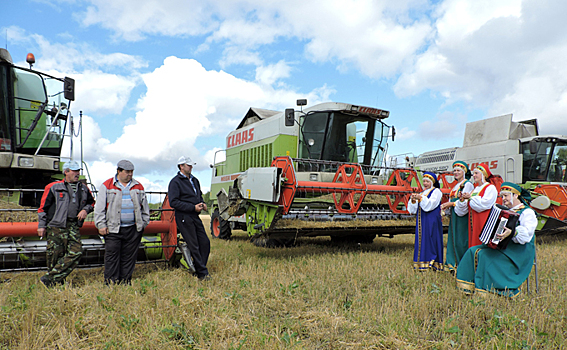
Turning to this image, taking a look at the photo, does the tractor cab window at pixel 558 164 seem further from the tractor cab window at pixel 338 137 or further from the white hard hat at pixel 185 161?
the white hard hat at pixel 185 161

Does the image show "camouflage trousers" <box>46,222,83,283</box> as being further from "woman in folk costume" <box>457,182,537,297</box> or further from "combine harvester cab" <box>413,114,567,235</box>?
"combine harvester cab" <box>413,114,567,235</box>

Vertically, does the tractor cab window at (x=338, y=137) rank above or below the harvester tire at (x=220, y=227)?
above

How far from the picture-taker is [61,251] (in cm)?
446

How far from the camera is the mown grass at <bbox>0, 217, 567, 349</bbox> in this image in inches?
118

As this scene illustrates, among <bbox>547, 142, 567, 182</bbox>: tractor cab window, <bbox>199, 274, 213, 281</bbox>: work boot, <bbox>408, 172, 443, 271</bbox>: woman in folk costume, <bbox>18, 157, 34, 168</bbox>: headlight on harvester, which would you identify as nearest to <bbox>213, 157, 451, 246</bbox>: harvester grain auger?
<bbox>408, 172, 443, 271</bbox>: woman in folk costume

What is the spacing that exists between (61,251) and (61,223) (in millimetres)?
350

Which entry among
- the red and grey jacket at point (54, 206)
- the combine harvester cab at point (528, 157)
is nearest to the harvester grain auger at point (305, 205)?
the red and grey jacket at point (54, 206)

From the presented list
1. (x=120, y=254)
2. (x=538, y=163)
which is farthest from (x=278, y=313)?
(x=538, y=163)

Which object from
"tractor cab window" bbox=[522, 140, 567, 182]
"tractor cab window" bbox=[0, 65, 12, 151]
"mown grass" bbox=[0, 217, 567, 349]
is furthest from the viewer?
"tractor cab window" bbox=[522, 140, 567, 182]

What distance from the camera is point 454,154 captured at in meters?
13.0

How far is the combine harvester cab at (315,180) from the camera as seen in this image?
5.87m

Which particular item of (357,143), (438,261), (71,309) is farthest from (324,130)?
(71,309)

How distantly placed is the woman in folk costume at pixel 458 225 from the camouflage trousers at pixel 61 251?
183 inches

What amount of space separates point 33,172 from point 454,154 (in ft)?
40.0
